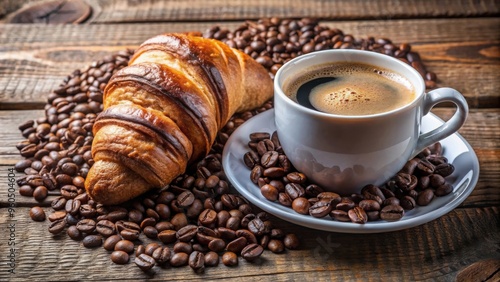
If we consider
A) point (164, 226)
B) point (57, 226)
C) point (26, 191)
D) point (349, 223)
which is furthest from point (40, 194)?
point (349, 223)

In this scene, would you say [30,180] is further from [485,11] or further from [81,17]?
[485,11]

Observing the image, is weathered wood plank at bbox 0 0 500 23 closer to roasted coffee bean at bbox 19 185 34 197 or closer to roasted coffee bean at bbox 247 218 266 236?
roasted coffee bean at bbox 19 185 34 197

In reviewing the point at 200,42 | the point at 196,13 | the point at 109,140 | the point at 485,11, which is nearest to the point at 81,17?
the point at 196,13

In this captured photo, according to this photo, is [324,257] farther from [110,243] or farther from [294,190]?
[110,243]

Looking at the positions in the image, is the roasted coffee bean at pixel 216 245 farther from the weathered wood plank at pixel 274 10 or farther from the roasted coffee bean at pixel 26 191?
the weathered wood plank at pixel 274 10

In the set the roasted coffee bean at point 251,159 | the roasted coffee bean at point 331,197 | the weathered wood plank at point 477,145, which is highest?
the roasted coffee bean at point 331,197

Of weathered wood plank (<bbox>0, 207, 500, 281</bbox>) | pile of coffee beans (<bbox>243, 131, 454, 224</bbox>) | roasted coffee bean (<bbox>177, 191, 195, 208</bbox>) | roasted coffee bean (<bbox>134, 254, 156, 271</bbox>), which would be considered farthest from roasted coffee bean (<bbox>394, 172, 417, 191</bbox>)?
roasted coffee bean (<bbox>134, 254, 156, 271</bbox>)

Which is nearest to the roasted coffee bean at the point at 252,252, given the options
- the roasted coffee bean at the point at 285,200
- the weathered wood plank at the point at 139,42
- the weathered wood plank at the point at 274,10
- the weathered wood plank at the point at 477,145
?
the roasted coffee bean at the point at 285,200
